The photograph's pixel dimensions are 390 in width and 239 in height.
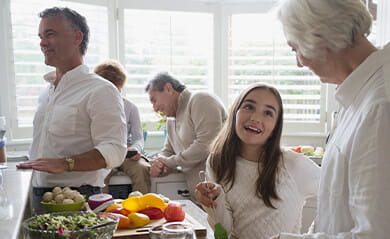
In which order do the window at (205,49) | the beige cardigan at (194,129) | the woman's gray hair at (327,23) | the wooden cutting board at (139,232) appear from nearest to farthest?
the woman's gray hair at (327,23) < the wooden cutting board at (139,232) < the beige cardigan at (194,129) < the window at (205,49)

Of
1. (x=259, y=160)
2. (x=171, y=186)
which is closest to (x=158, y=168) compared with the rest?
(x=171, y=186)

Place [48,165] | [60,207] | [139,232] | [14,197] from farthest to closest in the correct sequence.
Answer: [48,165], [60,207], [139,232], [14,197]

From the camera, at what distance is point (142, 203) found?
4.84 ft

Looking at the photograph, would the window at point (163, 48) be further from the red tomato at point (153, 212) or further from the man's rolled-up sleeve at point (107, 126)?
the red tomato at point (153, 212)

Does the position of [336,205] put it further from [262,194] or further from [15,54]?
[15,54]

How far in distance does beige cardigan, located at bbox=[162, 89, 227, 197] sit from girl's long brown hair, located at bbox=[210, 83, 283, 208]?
1054mm

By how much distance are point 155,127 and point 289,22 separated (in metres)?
2.97

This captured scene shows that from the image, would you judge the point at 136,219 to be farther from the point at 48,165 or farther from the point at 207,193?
the point at 48,165

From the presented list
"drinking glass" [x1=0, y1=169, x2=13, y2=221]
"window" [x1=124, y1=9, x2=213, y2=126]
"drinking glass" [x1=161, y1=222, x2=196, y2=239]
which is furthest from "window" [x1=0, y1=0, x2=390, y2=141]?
"drinking glass" [x1=161, y1=222, x2=196, y2=239]

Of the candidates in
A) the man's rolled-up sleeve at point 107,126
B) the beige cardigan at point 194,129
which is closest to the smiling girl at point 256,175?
the man's rolled-up sleeve at point 107,126

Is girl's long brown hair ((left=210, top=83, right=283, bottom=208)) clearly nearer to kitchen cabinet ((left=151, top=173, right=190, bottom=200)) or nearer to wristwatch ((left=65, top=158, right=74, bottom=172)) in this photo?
wristwatch ((left=65, top=158, right=74, bottom=172))

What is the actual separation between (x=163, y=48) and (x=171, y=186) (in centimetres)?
132

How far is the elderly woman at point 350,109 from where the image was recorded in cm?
82

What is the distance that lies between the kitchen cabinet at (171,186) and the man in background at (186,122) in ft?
0.21
